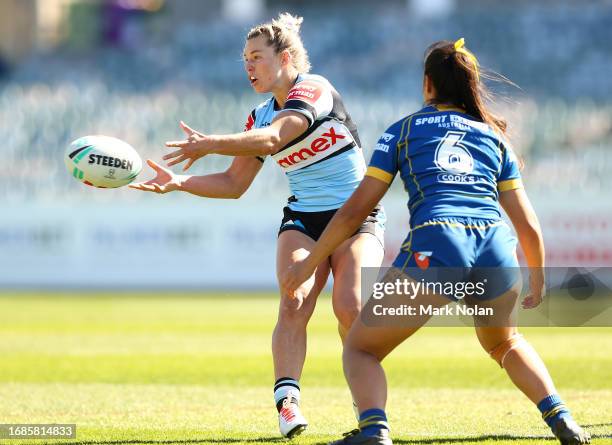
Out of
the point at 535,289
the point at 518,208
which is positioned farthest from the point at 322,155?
the point at 535,289

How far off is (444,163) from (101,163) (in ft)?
8.10

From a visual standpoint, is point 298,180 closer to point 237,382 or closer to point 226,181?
point 226,181

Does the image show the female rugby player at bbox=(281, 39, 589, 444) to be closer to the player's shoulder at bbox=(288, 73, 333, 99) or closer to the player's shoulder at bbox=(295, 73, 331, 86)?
the player's shoulder at bbox=(288, 73, 333, 99)

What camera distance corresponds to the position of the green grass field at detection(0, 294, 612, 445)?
7.51 m

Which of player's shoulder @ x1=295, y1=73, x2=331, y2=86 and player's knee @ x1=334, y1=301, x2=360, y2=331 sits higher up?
player's shoulder @ x1=295, y1=73, x2=331, y2=86

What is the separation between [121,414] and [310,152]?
237 cm

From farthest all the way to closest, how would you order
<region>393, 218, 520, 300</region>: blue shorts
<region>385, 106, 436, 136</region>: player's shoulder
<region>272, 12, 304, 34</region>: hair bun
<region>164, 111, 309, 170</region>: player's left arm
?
1. <region>272, 12, 304, 34</region>: hair bun
2. <region>164, 111, 309, 170</region>: player's left arm
3. <region>385, 106, 436, 136</region>: player's shoulder
4. <region>393, 218, 520, 300</region>: blue shorts

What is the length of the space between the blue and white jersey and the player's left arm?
319 mm

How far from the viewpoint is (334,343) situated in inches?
579

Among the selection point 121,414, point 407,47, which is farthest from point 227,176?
point 407,47

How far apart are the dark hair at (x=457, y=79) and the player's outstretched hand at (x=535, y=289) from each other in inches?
32.2

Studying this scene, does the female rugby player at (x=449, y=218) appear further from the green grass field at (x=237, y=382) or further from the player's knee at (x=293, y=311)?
the player's knee at (x=293, y=311)

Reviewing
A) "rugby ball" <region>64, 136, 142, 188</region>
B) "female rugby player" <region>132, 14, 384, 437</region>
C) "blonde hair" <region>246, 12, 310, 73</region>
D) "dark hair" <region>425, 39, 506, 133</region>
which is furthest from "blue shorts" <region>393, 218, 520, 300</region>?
"rugby ball" <region>64, 136, 142, 188</region>

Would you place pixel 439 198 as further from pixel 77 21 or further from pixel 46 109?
pixel 77 21
